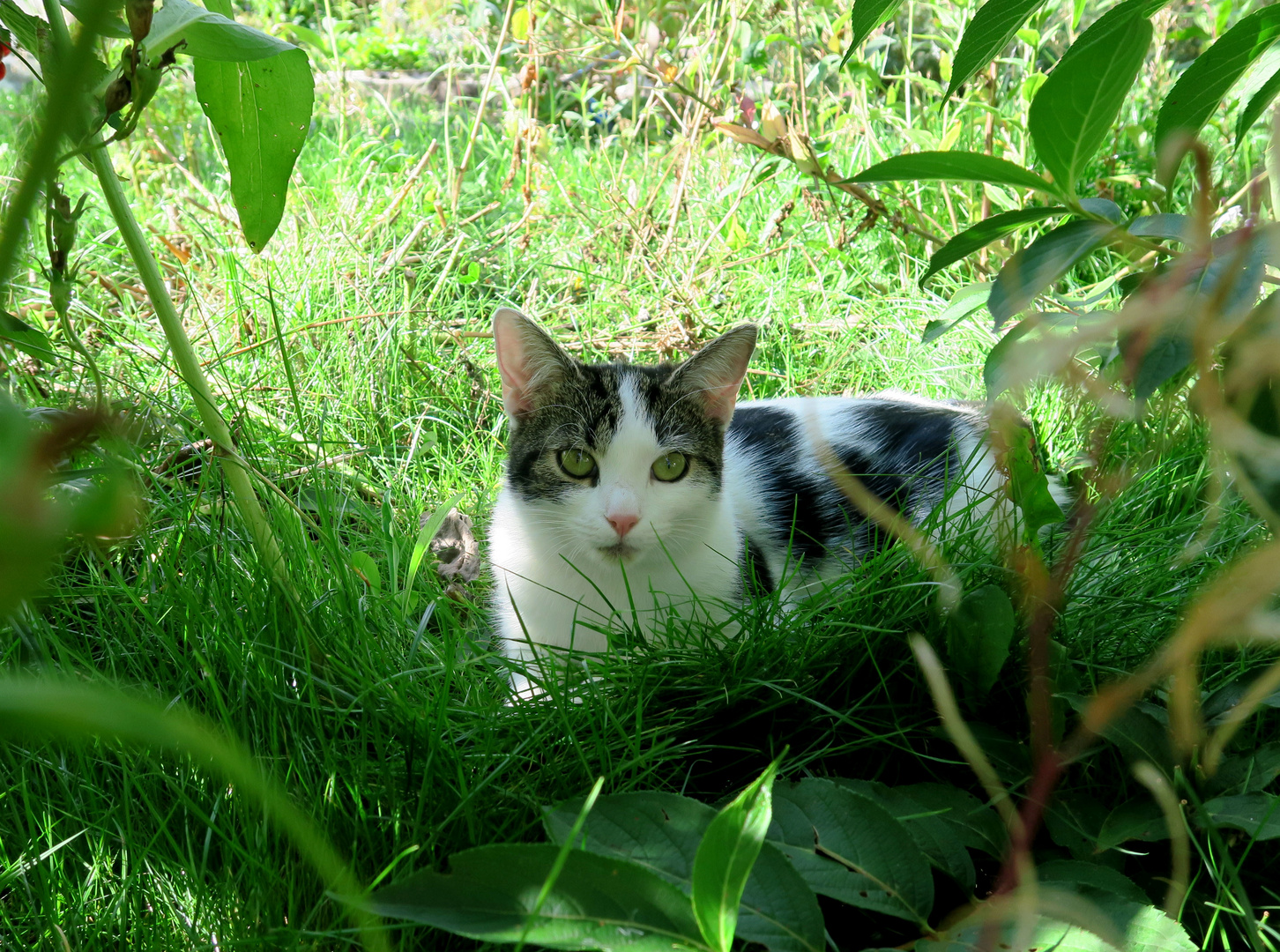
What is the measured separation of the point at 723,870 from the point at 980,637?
0.59m

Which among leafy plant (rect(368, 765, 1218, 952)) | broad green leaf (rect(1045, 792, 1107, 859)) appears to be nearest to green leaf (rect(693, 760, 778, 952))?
leafy plant (rect(368, 765, 1218, 952))

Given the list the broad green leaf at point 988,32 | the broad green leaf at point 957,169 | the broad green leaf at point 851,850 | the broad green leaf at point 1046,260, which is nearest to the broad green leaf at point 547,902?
the broad green leaf at point 851,850

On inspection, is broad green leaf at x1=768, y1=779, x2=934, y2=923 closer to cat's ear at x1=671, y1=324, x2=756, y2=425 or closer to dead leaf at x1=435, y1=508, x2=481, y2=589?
cat's ear at x1=671, y1=324, x2=756, y2=425

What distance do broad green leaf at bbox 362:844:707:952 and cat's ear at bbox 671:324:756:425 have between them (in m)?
1.16

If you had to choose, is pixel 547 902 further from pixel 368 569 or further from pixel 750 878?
pixel 368 569

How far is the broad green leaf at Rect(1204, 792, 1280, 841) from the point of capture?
93cm

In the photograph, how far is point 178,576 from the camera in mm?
1396

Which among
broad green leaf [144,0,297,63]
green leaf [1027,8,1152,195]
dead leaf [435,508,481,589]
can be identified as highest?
broad green leaf [144,0,297,63]

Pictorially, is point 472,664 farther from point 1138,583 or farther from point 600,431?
point 1138,583

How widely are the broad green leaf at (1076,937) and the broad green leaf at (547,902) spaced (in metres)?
0.27

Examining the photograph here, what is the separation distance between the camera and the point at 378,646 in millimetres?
1311

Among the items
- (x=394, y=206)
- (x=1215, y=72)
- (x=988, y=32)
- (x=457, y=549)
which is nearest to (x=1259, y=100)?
(x=1215, y=72)

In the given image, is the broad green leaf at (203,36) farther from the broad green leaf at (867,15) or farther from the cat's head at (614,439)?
the cat's head at (614,439)

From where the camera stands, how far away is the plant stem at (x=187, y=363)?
1024mm
